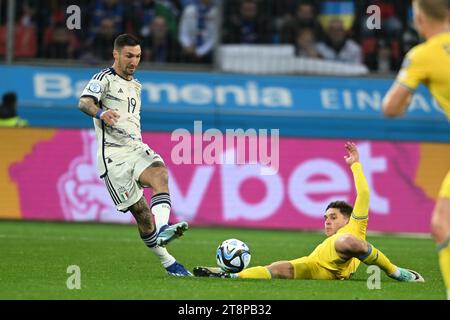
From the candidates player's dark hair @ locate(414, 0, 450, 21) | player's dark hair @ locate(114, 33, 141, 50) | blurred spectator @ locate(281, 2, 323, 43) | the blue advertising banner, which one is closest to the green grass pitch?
player's dark hair @ locate(114, 33, 141, 50)

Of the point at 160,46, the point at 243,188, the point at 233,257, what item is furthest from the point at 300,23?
the point at 233,257

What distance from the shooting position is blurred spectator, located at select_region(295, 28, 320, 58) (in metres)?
19.4

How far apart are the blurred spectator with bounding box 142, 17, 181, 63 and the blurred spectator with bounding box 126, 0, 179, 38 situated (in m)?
0.10

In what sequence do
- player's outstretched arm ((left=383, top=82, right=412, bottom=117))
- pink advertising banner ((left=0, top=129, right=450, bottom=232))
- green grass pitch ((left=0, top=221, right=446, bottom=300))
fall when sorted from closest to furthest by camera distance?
player's outstretched arm ((left=383, top=82, right=412, bottom=117))
green grass pitch ((left=0, top=221, right=446, bottom=300))
pink advertising banner ((left=0, top=129, right=450, bottom=232))

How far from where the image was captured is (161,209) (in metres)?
9.38

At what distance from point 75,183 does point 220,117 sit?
3.24m

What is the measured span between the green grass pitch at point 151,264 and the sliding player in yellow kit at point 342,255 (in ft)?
0.59

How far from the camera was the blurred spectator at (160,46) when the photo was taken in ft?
63.7

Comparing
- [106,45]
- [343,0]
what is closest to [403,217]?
[343,0]

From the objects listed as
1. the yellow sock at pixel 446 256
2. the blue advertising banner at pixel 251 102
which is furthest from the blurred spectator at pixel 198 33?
the yellow sock at pixel 446 256

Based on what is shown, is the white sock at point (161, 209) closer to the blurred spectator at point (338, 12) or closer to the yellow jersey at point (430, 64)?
the yellow jersey at point (430, 64)

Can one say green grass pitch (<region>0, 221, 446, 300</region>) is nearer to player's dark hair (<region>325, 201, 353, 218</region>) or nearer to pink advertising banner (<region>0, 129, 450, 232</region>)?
pink advertising banner (<region>0, 129, 450, 232</region>)
